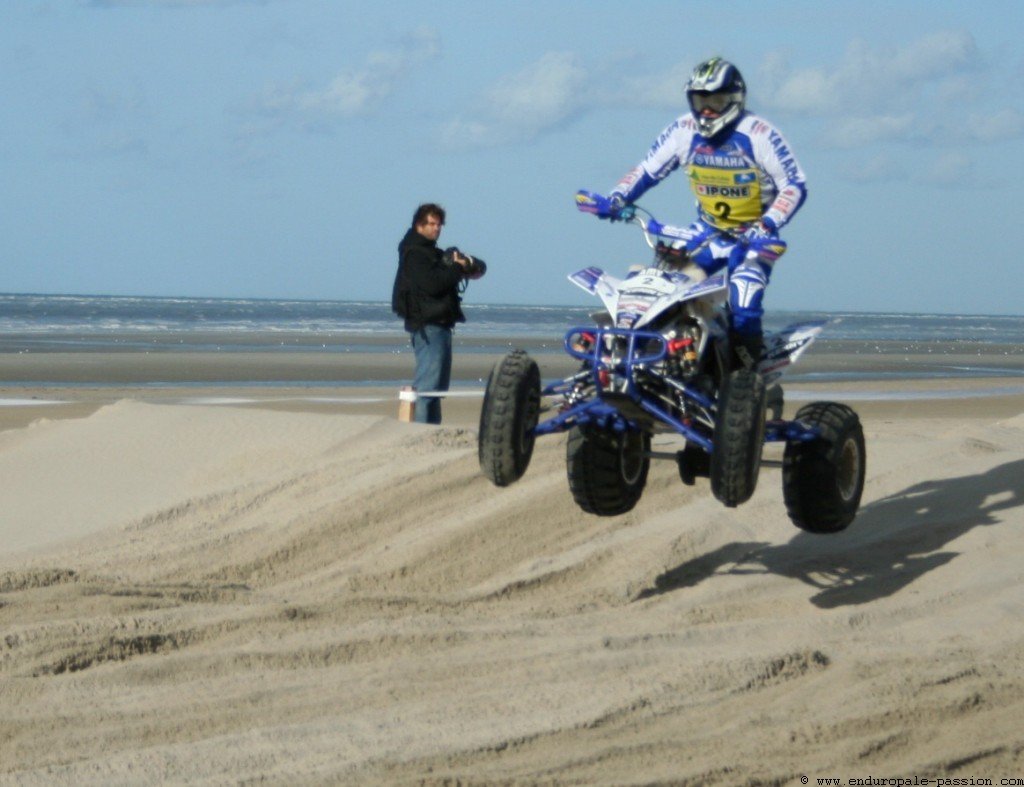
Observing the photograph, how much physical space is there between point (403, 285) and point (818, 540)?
3.81m

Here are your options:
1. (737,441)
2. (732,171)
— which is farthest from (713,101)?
(737,441)

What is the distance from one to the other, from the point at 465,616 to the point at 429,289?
4217 mm

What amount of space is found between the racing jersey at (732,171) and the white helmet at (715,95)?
10 centimetres

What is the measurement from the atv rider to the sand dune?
4.98ft

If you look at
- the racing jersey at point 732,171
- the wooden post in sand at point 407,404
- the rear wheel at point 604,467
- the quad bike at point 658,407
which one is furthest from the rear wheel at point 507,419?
the wooden post in sand at point 407,404

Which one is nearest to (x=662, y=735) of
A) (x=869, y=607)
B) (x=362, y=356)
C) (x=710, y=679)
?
(x=710, y=679)

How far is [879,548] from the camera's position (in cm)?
790

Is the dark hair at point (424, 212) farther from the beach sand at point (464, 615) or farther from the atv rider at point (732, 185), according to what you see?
the atv rider at point (732, 185)

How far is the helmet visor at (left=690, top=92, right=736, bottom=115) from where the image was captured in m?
6.61

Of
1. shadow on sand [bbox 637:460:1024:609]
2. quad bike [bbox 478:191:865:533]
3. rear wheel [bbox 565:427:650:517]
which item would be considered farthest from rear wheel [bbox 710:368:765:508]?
shadow on sand [bbox 637:460:1024:609]

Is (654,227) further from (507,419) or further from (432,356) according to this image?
(432,356)

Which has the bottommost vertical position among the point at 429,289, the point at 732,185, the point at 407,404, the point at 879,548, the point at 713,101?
the point at 879,548

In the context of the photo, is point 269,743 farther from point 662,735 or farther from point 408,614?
point 408,614

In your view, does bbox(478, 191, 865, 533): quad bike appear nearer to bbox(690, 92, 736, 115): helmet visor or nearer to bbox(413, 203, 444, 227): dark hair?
bbox(690, 92, 736, 115): helmet visor
